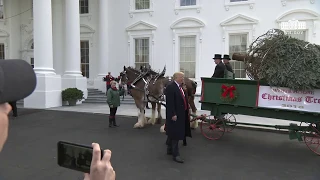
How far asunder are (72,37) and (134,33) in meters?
3.87

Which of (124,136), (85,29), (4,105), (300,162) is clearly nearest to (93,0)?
(85,29)

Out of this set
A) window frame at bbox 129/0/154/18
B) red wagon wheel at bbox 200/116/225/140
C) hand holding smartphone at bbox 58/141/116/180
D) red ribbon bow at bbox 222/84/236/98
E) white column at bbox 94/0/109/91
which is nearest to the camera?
hand holding smartphone at bbox 58/141/116/180

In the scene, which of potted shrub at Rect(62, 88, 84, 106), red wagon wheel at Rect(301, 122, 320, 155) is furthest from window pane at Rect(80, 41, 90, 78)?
red wagon wheel at Rect(301, 122, 320, 155)

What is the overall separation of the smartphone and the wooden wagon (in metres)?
5.86

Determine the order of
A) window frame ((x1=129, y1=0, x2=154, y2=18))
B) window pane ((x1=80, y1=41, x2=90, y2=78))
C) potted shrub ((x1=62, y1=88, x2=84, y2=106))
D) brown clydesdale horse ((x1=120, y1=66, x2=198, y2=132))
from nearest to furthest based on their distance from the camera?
brown clydesdale horse ((x1=120, y1=66, x2=198, y2=132))
potted shrub ((x1=62, y1=88, x2=84, y2=106))
window frame ((x1=129, y1=0, x2=154, y2=18))
window pane ((x1=80, y1=41, x2=90, y2=78))

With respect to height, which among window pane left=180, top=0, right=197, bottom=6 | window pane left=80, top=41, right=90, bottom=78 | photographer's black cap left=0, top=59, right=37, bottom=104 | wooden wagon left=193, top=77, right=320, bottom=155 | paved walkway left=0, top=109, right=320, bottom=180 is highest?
window pane left=180, top=0, right=197, bottom=6

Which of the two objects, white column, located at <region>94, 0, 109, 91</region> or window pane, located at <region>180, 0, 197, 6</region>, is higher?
window pane, located at <region>180, 0, 197, 6</region>

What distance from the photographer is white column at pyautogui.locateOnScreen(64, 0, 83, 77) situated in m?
15.5

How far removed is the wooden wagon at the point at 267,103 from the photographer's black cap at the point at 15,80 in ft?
20.0

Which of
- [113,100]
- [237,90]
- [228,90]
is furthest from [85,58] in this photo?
[237,90]

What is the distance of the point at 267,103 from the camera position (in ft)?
20.8

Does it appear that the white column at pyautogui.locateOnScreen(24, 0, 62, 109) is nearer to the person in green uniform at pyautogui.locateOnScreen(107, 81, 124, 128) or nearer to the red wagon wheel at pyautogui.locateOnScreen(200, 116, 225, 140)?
the person in green uniform at pyautogui.locateOnScreen(107, 81, 124, 128)

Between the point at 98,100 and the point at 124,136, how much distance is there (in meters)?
8.47

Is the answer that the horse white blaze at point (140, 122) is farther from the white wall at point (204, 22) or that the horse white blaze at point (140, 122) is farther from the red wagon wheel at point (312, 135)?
the white wall at point (204, 22)
